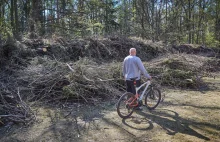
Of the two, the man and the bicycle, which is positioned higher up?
the man

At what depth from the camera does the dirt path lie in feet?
15.1

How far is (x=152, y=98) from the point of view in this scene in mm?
6586

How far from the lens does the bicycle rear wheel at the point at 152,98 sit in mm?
6457

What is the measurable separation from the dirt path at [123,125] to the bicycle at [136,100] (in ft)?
0.60

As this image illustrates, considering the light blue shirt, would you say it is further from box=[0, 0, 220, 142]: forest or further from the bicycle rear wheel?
box=[0, 0, 220, 142]: forest

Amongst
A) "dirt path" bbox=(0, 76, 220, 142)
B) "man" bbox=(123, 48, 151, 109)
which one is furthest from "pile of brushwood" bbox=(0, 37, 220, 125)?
"man" bbox=(123, 48, 151, 109)

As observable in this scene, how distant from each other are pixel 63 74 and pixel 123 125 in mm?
3283

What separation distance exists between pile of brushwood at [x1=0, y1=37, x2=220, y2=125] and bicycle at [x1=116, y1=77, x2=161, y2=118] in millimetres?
1345

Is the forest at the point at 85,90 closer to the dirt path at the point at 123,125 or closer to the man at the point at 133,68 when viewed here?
the dirt path at the point at 123,125

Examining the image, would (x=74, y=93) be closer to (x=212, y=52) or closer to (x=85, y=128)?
(x=85, y=128)

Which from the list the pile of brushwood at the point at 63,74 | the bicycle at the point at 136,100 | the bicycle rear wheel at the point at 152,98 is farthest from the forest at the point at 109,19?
the bicycle rear wheel at the point at 152,98

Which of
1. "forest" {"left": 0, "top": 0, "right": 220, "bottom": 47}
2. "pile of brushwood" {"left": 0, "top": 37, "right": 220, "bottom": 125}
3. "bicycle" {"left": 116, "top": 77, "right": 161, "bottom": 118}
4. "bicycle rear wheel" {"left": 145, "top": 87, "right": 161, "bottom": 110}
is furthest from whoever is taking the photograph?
"forest" {"left": 0, "top": 0, "right": 220, "bottom": 47}

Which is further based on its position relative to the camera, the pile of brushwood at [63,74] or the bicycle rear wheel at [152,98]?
the pile of brushwood at [63,74]

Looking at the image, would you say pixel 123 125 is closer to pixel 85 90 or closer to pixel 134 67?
pixel 134 67
